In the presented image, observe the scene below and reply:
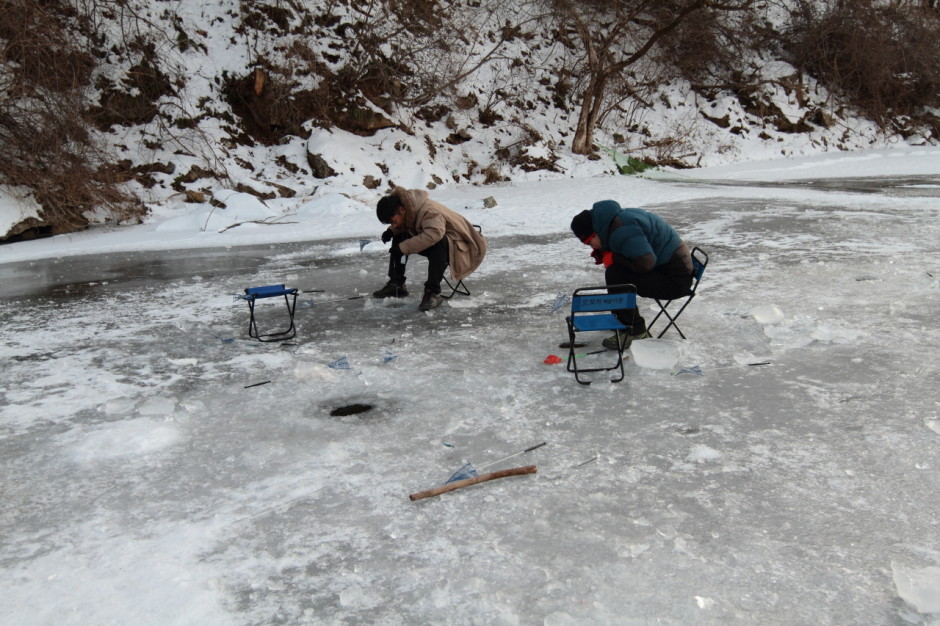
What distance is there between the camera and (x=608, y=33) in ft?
68.2

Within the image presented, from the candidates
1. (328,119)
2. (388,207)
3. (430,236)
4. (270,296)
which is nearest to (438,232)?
(430,236)

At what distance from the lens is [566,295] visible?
→ 6.48 meters

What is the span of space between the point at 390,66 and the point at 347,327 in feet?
44.3

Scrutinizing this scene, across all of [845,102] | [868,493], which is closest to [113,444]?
[868,493]

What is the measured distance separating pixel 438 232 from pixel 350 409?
7.89 feet

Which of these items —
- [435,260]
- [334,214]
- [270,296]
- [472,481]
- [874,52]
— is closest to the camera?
[472,481]

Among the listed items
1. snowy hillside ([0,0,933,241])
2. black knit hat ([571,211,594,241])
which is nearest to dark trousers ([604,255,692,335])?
black knit hat ([571,211,594,241])

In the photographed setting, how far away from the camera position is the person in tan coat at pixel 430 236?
6.14 metres

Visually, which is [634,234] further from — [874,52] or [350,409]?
[874,52]

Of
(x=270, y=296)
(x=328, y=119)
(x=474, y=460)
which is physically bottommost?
(x=474, y=460)

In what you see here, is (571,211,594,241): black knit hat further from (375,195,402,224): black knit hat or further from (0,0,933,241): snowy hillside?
(0,0,933,241): snowy hillside

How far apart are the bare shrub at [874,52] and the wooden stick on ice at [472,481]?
26.3 metres

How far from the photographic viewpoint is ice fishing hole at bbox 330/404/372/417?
13.5 feet

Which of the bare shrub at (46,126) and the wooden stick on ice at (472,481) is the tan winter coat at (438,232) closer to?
the wooden stick on ice at (472,481)
